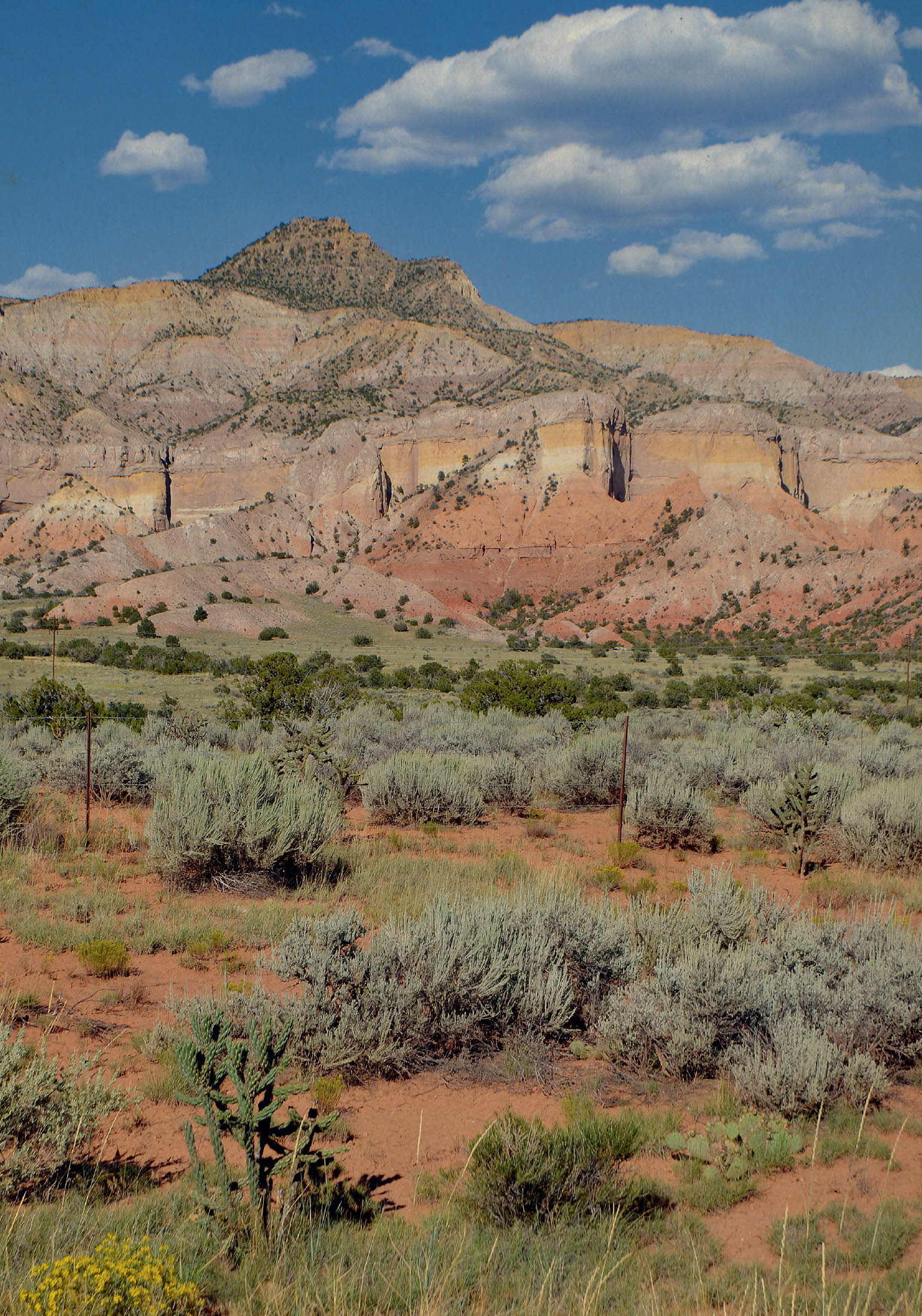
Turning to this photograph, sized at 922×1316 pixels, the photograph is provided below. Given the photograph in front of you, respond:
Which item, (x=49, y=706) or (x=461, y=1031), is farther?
(x=49, y=706)

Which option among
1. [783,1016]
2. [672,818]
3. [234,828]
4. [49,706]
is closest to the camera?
[783,1016]

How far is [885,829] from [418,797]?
19.3 feet

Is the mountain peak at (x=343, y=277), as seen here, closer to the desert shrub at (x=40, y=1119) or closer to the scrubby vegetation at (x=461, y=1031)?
the scrubby vegetation at (x=461, y=1031)

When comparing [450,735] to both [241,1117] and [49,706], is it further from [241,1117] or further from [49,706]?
[241,1117]

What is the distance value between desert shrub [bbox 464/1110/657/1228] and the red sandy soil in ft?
0.90

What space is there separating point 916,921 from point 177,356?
403 feet

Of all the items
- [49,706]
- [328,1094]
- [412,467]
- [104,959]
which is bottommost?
[328,1094]

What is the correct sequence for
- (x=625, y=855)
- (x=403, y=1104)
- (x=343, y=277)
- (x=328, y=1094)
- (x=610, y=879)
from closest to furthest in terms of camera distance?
(x=328, y=1094) < (x=403, y=1104) < (x=610, y=879) < (x=625, y=855) < (x=343, y=277)

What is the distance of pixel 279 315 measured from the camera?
119m

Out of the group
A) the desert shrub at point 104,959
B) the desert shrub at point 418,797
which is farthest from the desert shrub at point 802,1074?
the desert shrub at point 418,797

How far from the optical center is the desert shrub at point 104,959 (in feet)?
21.3

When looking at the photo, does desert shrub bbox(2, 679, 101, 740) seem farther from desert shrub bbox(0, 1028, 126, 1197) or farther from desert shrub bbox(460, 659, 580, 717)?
desert shrub bbox(0, 1028, 126, 1197)

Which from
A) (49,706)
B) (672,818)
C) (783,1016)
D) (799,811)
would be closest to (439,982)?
(783,1016)

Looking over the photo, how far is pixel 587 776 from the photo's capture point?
13.7m
